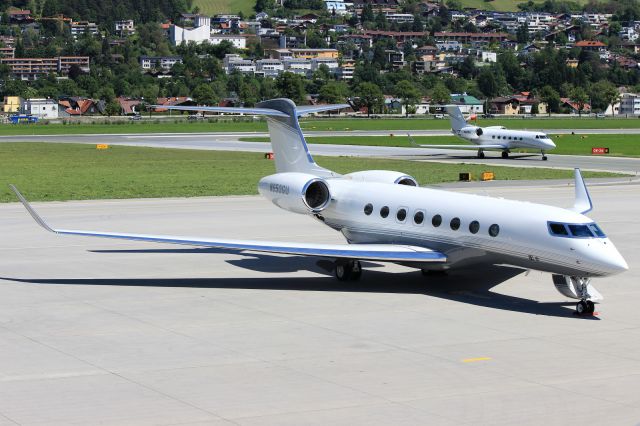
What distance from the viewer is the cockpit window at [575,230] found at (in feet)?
83.9

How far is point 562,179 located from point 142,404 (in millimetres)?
47345

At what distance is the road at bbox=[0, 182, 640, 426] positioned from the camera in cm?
1783

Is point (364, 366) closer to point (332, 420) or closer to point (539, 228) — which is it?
point (332, 420)

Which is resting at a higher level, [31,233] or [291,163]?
[291,163]

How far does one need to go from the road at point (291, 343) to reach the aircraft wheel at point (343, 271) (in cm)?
27

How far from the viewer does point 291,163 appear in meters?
34.4

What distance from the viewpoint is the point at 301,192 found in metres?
31.1

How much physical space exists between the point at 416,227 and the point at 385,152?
206 ft

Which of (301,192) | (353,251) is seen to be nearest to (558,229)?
(353,251)

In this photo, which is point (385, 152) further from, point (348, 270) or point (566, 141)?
point (348, 270)

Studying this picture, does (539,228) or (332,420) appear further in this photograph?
(539,228)

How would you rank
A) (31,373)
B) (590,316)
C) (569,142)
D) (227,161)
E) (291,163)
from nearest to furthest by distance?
(31,373) < (590,316) < (291,163) < (227,161) < (569,142)

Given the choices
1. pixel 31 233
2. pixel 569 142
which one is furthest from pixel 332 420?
pixel 569 142

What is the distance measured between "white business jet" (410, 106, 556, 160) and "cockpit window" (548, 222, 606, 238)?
5853cm
